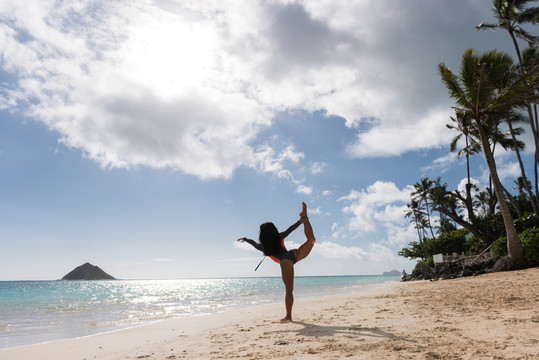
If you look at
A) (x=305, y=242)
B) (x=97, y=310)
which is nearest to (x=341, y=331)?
(x=305, y=242)

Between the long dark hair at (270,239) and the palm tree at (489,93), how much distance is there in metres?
14.1

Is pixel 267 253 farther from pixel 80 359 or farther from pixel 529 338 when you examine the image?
pixel 529 338

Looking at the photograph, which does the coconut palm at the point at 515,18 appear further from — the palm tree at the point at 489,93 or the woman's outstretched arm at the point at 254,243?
the woman's outstretched arm at the point at 254,243

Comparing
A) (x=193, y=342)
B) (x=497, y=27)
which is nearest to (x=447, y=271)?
(x=497, y=27)

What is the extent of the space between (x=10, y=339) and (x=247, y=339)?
6778mm

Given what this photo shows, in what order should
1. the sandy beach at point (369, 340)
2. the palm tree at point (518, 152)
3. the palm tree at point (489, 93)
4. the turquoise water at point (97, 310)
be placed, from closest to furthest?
the sandy beach at point (369, 340), the turquoise water at point (97, 310), the palm tree at point (489, 93), the palm tree at point (518, 152)

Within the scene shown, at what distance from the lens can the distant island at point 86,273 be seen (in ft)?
574

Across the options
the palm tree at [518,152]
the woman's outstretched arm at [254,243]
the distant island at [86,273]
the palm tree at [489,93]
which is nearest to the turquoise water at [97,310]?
the woman's outstretched arm at [254,243]

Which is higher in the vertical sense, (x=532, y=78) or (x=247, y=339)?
(x=532, y=78)

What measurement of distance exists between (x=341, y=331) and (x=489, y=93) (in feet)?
52.3

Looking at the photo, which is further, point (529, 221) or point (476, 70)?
point (529, 221)

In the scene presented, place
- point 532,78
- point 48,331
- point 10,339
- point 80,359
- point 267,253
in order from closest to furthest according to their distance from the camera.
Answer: point 80,359 → point 267,253 → point 10,339 → point 48,331 → point 532,78

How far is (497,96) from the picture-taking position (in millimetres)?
16094

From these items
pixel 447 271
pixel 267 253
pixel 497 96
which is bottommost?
pixel 447 271
